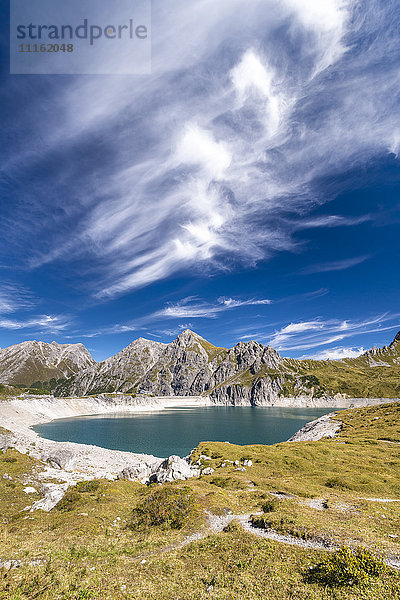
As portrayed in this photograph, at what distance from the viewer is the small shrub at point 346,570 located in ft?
41.6

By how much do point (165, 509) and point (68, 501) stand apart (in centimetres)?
1257

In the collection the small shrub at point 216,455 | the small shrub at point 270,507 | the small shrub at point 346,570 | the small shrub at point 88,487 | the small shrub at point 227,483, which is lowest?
the small shrub at point 216,455

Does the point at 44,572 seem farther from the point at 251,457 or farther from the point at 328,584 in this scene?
the point at 251,457

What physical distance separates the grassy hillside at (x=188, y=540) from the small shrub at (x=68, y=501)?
0.41 feet

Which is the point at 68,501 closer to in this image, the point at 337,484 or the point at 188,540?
the point at 188,540

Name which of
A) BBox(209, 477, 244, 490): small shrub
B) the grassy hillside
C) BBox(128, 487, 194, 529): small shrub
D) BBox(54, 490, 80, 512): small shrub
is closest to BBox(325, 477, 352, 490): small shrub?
the grassy hillside

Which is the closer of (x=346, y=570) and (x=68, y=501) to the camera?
(x=346, y=570)

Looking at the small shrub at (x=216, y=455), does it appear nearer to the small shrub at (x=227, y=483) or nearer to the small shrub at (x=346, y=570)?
the small shrub at (x=227, y=483)

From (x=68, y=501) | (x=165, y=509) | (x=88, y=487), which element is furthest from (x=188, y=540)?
(x=88, y=487)

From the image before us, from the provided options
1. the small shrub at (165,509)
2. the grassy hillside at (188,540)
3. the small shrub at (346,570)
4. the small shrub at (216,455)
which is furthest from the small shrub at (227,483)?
the small shrub at (346,570)

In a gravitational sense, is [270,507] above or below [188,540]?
below

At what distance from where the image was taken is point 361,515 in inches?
933

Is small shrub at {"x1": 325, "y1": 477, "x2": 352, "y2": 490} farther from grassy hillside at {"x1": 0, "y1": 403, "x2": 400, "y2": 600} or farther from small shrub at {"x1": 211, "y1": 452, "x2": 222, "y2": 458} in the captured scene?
small shrub at {"x1": 211, "y1": 452, "x2": 222, "y2": 458}

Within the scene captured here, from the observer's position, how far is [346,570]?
1303 centimetres
